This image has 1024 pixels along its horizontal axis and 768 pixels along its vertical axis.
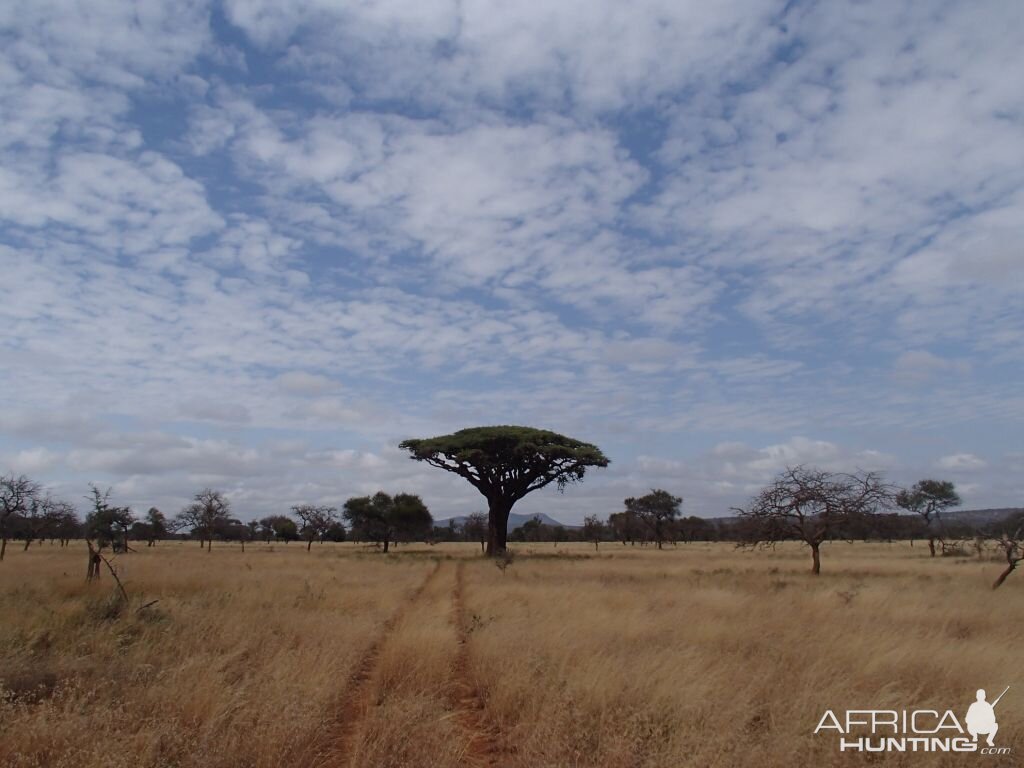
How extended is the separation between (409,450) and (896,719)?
134ft

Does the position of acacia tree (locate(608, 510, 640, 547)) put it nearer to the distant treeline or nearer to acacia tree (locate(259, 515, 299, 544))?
the distant treeline

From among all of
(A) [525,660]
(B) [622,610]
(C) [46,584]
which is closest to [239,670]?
(A) [525,660]

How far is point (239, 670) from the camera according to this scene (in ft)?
26.6

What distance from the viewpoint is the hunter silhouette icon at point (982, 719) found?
6.21 metres

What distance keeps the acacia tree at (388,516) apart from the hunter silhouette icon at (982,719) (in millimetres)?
63952

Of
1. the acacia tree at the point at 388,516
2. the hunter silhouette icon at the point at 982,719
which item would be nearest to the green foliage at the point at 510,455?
the acacia tree at the point at 388,516

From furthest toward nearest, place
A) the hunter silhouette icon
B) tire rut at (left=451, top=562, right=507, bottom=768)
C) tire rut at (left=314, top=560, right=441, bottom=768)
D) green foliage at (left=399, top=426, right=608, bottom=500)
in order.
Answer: green foliage at (left=399, top=426, right=608, bottom=500), the hunter silhouette icon, tire rut at (left=451, top=562, right=507, bottom=768), tire rut at (left=314, top=560, right=441, bottom=768)

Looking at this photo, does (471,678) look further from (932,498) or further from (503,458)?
(932,498)

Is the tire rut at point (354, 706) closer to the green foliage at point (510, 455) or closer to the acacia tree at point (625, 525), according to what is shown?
the green foliage at point (510, 455)

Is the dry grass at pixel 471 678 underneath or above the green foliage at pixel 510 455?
underneath

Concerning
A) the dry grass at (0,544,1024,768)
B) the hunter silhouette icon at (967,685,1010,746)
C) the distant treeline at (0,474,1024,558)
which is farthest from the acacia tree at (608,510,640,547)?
the hunter silhouette icon at (967,685,1010,746)

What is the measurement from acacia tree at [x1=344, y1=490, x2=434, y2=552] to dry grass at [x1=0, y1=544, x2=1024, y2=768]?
55.0 meters

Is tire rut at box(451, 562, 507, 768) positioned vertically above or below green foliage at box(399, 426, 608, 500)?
below

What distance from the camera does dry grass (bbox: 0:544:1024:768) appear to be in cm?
561
